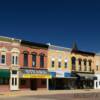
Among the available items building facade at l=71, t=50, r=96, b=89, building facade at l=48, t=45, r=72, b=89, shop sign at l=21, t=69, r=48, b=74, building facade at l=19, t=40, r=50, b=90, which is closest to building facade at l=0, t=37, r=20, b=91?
building facade at l=19, t=40, r=50, b=90

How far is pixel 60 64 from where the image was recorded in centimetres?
6262

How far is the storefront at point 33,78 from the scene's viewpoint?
54.8 m

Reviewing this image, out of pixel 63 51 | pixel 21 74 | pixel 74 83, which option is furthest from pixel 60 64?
pixel 21 74

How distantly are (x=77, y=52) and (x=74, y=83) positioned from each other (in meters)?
6.37

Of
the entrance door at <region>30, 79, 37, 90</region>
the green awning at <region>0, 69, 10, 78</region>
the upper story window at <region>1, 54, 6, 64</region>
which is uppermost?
the upper story window at <region>1, 54, 6, 64</region>

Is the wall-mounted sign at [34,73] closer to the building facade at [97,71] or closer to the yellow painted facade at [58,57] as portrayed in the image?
the yellow painted facade at [58,57]

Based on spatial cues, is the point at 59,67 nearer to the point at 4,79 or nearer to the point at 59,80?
the point at 59,80

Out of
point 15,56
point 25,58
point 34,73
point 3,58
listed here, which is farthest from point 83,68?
point 3,58

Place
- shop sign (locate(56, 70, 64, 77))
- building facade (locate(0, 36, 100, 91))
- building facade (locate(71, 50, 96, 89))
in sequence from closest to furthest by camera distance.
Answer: building facade (locate(0, 36, 100, 91)), shop sign (locate(56, 70, 64, 77)), building facade (locate(71, 50, 96, 89))

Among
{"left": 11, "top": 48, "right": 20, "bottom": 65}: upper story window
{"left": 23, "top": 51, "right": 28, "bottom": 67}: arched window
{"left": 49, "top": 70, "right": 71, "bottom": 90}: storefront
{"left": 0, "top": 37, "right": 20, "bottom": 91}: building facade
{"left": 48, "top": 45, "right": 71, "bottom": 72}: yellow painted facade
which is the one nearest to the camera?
{"left": 0, "top": 37, "right": 20, "bottom": 91}: building facade

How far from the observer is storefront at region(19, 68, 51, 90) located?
54844mm

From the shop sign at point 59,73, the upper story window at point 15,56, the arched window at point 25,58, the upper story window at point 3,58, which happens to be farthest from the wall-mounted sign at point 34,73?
the upper story window at point 3,58

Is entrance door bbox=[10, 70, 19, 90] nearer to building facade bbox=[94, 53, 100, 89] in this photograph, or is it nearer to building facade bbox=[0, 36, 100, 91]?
building facade bbox=[0, 36, 100, 91]

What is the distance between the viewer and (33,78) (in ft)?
187
